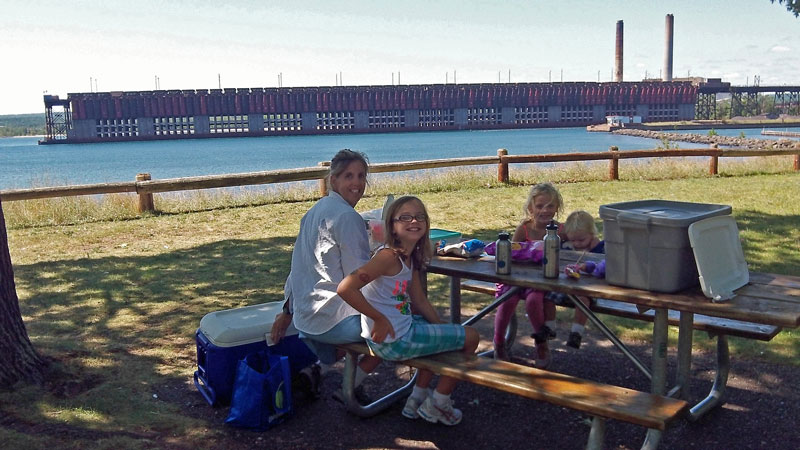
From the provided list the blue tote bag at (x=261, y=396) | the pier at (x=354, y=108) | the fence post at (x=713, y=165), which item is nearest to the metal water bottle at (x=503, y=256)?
the blue tote bag at (x=261, y=396)

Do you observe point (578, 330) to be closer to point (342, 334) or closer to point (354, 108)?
point (342, 334)

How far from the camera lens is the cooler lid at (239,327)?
12.2 ft

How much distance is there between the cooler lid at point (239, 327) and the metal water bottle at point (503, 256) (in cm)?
119

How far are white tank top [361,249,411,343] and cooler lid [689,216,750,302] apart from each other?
1.27 m

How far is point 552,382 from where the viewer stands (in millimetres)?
2918

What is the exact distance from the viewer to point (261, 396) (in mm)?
3541

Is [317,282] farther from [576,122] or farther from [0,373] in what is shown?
[576,122]

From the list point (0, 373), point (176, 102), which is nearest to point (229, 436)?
point (0, 373)

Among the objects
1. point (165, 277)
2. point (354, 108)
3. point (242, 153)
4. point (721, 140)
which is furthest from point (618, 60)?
point (165, 277)

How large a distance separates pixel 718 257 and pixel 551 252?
0.72 meters

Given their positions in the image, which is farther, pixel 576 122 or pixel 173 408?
pixel 576 122

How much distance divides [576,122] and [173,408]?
114123mm

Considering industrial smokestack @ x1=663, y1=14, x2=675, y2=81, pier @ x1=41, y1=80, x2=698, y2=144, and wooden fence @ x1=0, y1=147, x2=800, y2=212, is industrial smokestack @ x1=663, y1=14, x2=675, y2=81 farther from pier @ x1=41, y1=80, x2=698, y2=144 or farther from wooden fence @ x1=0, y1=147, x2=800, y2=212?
wooden fence @ x1=0, y1=147, x2=800, y2=212

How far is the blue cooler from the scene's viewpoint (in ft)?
12.3
